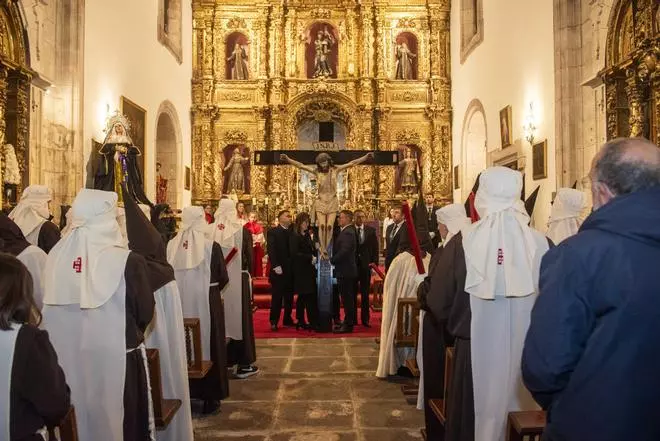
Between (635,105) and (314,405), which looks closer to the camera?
(314,405)

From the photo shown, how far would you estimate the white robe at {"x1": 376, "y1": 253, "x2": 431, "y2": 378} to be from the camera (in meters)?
6.59

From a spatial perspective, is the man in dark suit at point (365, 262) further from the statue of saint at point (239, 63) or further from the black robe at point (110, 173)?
the statue of saint at point (239, 63)

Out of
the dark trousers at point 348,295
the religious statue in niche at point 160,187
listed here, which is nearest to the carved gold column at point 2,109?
the dark trousers at point 348,295

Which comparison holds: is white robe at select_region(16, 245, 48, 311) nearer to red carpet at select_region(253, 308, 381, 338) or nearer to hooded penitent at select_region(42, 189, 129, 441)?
Result: hooded penitent at select_region(42, 189, 129, 441)

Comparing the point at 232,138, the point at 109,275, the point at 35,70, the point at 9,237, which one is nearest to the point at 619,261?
the point at 109,275

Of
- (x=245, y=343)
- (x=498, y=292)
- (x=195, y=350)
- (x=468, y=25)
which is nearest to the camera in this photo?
(x=498, y=292)

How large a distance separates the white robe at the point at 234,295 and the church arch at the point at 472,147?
11.9m

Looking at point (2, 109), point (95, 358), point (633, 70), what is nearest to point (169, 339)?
point (95, 358)

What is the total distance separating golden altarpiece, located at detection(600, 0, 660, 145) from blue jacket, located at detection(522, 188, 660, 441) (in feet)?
23.0

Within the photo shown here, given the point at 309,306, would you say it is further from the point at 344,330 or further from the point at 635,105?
the point at 635,105

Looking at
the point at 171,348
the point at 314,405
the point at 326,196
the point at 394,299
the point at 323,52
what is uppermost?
the point at 323,52

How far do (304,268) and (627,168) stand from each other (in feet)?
25.0

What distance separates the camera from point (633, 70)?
→ 29.0 ft

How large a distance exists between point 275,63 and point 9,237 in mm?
16567
